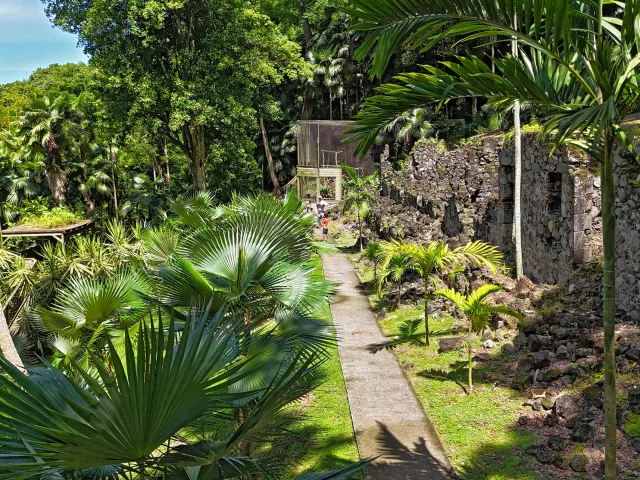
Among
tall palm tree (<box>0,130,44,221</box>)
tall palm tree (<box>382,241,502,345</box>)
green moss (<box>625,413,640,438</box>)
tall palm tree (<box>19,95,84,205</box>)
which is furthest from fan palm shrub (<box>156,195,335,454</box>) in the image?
tall palm tree (<box>0,130,44,221</box>)

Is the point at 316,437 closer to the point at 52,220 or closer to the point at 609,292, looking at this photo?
the point at 609,292

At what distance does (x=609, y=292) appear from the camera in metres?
3.70

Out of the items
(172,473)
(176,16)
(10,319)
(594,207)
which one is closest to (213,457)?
(172,473)

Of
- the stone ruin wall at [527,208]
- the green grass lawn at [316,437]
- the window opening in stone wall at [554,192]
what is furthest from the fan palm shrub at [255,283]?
the window opening in stone wall at [554,192]

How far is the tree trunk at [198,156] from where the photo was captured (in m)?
23.0

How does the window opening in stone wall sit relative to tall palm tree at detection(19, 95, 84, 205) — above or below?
below

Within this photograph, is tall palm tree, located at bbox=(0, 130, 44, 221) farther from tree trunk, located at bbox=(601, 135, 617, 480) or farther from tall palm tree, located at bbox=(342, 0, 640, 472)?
tree trunk, located at bbox=(601, 135, 617, 480)

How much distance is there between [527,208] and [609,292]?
30.9 ft

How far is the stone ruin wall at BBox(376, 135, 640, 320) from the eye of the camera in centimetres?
870

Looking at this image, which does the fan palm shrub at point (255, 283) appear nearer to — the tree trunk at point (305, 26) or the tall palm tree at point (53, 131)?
the tall palm tree at point (53, 131)

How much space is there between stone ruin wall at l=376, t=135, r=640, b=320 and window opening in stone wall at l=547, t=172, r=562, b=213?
0.02 metres

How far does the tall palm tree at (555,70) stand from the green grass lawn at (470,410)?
2.66 m

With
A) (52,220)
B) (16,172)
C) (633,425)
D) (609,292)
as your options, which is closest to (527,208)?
(633,425)

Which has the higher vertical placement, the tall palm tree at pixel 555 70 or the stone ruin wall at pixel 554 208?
the tall palm tree at pixel 555 70
